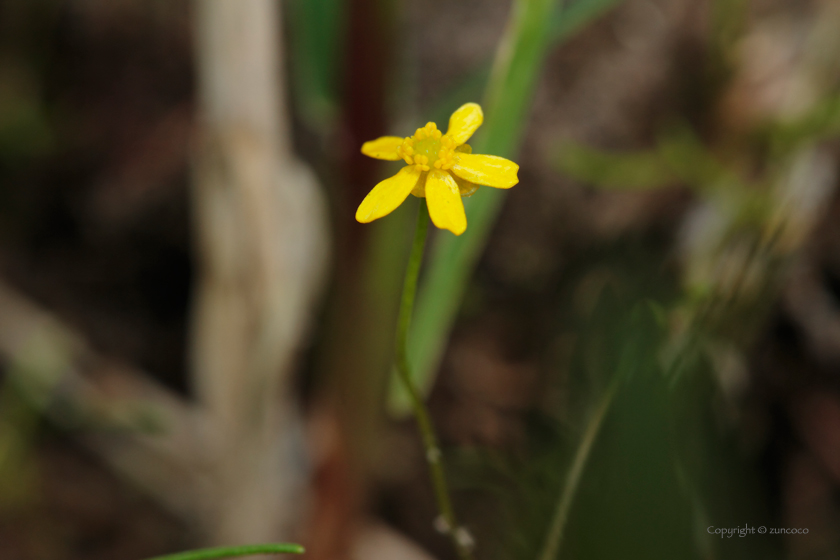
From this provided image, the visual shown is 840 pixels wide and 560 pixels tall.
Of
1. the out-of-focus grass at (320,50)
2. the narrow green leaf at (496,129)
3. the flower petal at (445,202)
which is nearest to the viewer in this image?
the flower petal at (445,202)

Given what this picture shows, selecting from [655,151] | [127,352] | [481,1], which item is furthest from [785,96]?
[127,352]

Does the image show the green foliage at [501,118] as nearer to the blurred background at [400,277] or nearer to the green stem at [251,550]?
the blurred background at [400,277]

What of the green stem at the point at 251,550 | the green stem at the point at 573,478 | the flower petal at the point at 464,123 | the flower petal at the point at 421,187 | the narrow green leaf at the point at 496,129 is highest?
the narrow green leaf at the point at 496,129

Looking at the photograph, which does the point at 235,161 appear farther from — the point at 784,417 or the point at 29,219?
the point at 784,417

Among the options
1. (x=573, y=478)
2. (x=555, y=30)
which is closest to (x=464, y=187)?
(x=573, y=478)

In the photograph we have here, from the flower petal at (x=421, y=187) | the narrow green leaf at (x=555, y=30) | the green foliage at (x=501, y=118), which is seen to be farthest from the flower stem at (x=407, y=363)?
the narrow green leaf at (x=555, y=30)

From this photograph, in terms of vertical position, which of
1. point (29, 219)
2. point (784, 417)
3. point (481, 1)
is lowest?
point (784, 417)

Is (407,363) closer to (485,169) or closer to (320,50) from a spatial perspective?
(485,169)
